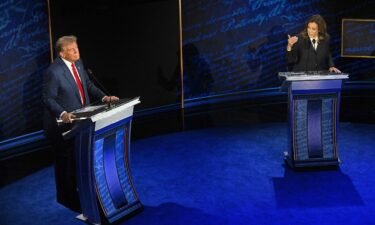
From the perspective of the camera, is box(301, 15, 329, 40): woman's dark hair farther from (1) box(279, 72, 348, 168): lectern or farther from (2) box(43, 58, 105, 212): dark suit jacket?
(2) box(43, 58, 105, 212): dark suit jacket

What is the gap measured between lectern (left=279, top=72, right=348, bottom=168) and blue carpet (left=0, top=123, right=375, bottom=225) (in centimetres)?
17

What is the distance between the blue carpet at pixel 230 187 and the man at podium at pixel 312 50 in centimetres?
104

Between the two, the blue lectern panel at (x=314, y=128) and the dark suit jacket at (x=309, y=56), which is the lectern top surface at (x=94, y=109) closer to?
the blue lectern panel at (x=314, y=128)

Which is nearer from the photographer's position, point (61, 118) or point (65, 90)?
point (61, 118)

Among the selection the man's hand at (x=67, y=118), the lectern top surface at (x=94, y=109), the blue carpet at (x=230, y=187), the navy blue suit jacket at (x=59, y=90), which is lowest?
the blue carpet at (x=230, y=187)

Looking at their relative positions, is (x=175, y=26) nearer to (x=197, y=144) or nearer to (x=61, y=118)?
(x=197, y=144)

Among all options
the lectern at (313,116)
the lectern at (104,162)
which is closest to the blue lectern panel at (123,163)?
the lectern at (104,162)

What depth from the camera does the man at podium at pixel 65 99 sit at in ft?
12.0

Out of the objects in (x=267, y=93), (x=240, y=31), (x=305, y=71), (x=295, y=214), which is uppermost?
(x=240, y=31)

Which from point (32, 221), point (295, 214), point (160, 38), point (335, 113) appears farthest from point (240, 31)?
point (32, 221)

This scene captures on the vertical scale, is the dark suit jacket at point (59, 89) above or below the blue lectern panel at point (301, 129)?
above

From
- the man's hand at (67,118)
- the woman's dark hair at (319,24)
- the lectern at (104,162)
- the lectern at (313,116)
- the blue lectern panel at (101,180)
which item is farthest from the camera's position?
the woman's dark hair at (319,24)

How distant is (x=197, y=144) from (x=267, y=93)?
66.3 inches

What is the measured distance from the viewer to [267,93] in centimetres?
707
